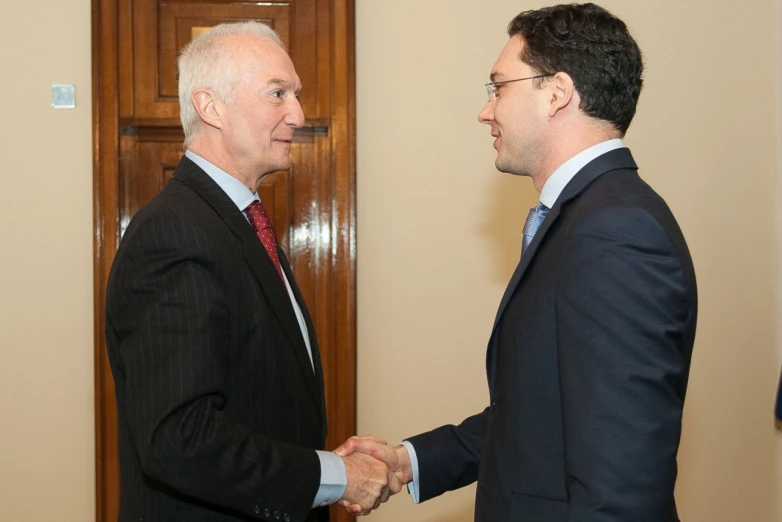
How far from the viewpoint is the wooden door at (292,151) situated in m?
3.66

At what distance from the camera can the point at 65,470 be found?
12.1ft

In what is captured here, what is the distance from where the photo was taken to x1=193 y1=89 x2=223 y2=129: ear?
210 cm

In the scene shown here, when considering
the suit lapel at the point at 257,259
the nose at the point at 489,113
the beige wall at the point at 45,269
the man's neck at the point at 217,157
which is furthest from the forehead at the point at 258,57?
the beige wall at the point at 45,269

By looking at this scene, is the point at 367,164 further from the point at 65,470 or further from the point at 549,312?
the point at 549,312

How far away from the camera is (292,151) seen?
3.79m

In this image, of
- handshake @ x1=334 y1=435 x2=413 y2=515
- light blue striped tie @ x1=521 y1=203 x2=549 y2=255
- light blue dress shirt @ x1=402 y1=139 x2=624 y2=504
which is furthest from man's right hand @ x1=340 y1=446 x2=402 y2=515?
light blue dress shirt @ x1=402 y1=139 x2=624 y2=504

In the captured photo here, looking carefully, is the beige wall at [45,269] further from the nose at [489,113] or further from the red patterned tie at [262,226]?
the nose at [489,113]

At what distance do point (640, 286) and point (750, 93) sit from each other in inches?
115

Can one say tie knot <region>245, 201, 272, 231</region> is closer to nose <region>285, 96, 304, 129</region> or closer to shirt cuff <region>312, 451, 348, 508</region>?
nose <region>285, 96, 304, 129</region>

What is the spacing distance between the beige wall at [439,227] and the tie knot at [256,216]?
64.7 inches

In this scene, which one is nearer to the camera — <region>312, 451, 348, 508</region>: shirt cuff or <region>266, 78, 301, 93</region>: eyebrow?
<region>312, 451, 348, 508</region>: shirt cuff

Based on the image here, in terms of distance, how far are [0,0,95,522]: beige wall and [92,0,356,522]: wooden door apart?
94mm

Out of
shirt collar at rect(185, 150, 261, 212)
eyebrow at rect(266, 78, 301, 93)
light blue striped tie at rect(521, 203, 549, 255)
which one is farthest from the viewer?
eyebrow at rect(266, 78, 301, 93)

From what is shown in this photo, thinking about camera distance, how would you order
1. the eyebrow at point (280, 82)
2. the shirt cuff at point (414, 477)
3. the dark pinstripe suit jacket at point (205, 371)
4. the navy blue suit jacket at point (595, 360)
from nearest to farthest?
the navy blue suit jacket at point (595, 360)
the dark pinstripe suit jacket at point (205, 371)
the eyebrow at point (280, 82)
the shirt cuff at point (414, 477)
